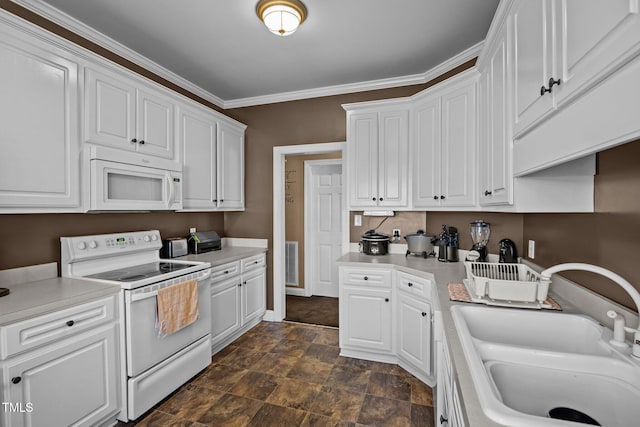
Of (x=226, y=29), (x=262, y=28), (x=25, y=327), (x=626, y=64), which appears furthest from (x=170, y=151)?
(x=626, y=64)

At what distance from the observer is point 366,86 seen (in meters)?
3.31

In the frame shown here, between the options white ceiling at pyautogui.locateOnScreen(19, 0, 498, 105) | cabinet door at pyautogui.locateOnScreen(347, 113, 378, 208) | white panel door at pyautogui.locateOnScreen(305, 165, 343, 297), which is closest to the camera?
white ceiling at pyautogui.locateOnScreen(19, 0, 498, 105)

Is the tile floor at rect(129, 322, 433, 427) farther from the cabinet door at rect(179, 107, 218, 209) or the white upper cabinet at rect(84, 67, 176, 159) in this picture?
the white upper cabinet at rect(84, 67, 176, 159)

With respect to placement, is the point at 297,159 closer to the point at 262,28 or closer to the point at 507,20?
the point at 262,28

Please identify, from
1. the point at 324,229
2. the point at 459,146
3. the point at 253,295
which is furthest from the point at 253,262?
the point at 459,146

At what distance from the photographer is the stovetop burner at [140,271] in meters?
2.10

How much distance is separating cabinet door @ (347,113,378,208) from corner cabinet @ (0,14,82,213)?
2.17 m

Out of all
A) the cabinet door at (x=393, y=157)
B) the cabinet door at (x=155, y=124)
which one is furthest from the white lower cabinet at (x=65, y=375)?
the cabinet door at (x=393, y=157)

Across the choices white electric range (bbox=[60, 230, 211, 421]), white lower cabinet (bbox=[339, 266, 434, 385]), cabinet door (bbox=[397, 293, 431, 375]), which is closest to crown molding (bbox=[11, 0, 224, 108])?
white electric range (bbox=[60, 230, 211, 421])

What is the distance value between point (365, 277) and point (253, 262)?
140 centimetres

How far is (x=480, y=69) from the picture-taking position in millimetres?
2125

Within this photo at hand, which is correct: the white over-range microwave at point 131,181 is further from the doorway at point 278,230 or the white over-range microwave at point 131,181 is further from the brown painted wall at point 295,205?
the brown painted wall at point 295,205

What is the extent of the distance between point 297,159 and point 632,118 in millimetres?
4209

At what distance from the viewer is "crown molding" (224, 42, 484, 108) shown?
272 centimetres
